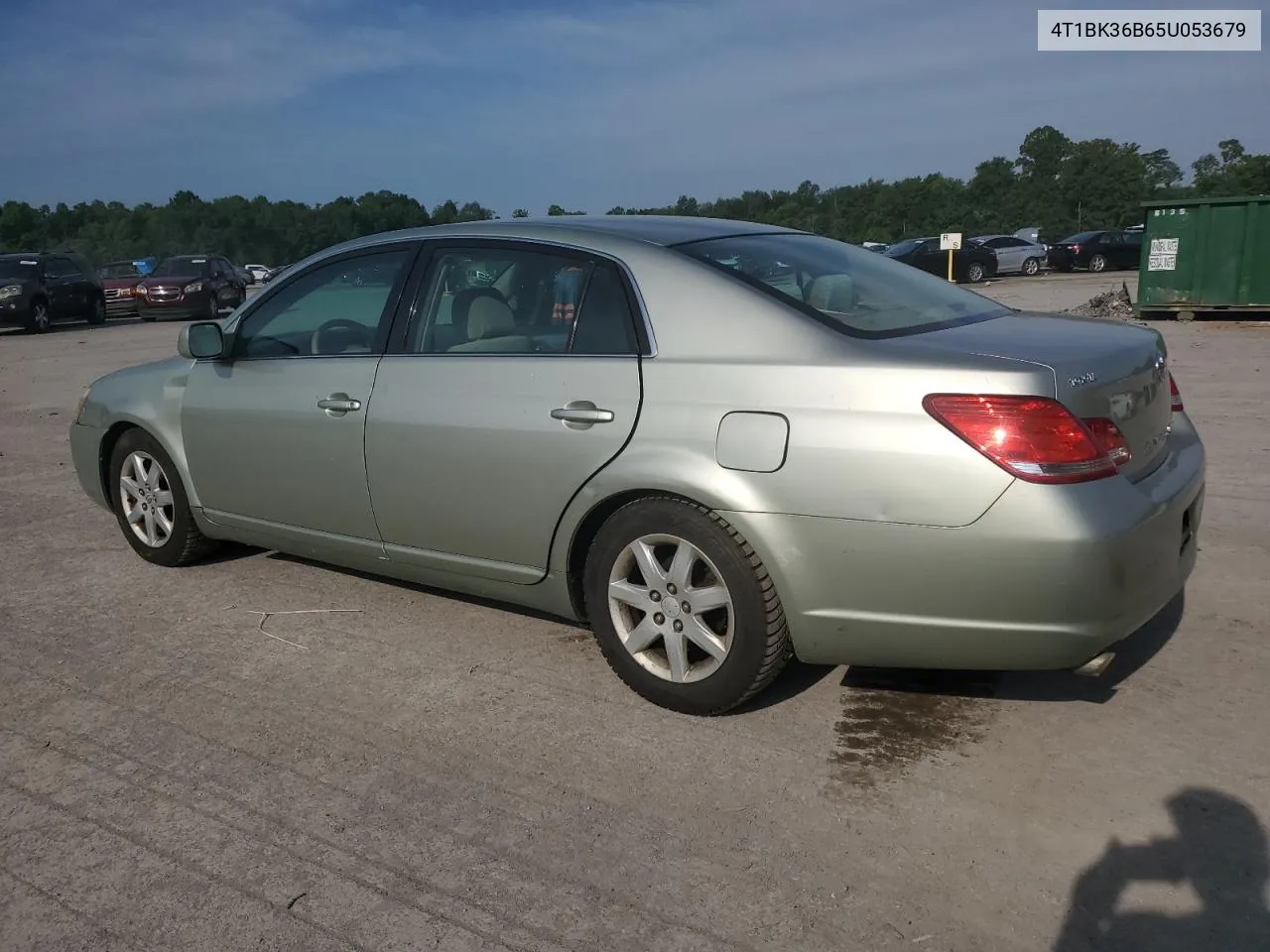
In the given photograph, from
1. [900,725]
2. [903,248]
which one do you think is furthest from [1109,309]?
[903,248]

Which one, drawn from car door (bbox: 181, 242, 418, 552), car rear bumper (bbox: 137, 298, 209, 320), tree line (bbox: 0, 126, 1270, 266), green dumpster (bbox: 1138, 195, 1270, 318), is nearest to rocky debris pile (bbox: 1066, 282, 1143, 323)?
green dumpster (bbox: 1138, 195, 1270, 318)

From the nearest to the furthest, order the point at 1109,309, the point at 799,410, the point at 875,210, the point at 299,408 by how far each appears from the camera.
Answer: the point at 799,410 → the point at 299,408 → the point at 1109,309 → the point at 875,210

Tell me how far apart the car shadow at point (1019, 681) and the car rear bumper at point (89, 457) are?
12.4 feet

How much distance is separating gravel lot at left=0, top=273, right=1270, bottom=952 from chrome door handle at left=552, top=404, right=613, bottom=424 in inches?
37.1

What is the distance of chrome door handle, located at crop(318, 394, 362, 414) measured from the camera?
4227 millimetres

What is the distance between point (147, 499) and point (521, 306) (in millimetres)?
2420

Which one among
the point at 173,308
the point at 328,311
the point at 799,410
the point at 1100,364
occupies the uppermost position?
the point at 328,311

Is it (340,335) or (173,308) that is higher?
(340,335)

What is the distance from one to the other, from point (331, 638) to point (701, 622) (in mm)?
1674

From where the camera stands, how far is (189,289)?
25.9m

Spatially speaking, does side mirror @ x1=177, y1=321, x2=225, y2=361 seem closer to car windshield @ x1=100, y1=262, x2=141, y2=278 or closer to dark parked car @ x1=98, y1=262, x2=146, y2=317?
dark parked car @ x1=98, y1=262, x2=146, y2=317

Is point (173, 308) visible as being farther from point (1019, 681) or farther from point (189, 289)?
point (1019, 681)

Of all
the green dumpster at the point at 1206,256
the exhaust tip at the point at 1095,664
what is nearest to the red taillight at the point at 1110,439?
the exhaust tip at the point at 1095,664

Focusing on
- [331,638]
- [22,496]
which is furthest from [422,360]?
[22,496]
